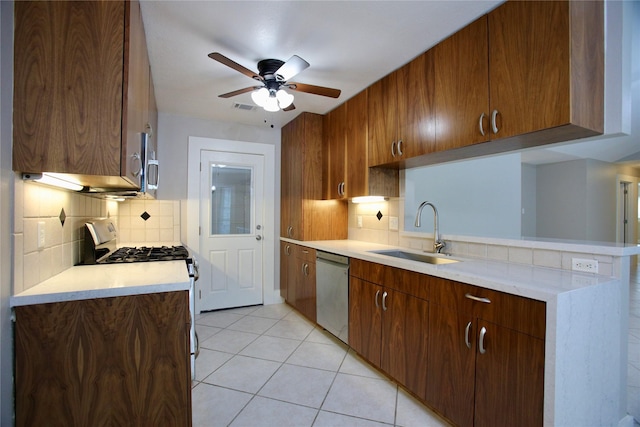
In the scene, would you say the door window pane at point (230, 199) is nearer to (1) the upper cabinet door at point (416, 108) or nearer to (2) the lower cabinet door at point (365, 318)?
(2) the lower cabinet door at point (365, 318)

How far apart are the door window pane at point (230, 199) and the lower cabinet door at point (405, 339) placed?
2.29 metres

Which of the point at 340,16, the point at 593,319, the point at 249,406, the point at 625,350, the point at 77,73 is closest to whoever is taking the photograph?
the point at 77,73

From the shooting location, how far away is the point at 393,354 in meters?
2.04

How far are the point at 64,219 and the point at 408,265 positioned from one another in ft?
6.48

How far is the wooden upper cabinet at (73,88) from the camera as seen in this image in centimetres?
117

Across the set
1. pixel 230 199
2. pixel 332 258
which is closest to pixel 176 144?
pixel 230 199

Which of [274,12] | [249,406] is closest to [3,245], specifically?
[249,406]

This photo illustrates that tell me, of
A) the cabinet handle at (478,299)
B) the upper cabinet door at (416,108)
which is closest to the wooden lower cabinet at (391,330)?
the cabinet handle at (478,299)

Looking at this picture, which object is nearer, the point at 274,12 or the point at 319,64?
the point at 274,12

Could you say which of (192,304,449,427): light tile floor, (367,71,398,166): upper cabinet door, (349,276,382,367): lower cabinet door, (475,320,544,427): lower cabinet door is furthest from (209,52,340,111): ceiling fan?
(192,304,449,427): light tile floor

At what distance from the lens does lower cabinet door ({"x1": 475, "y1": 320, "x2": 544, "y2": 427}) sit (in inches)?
48.8

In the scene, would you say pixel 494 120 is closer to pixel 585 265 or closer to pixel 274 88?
pixel 585 265

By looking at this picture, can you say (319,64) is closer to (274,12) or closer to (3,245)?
(274,12)

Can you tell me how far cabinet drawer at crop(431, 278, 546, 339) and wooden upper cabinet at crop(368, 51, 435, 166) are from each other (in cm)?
96
